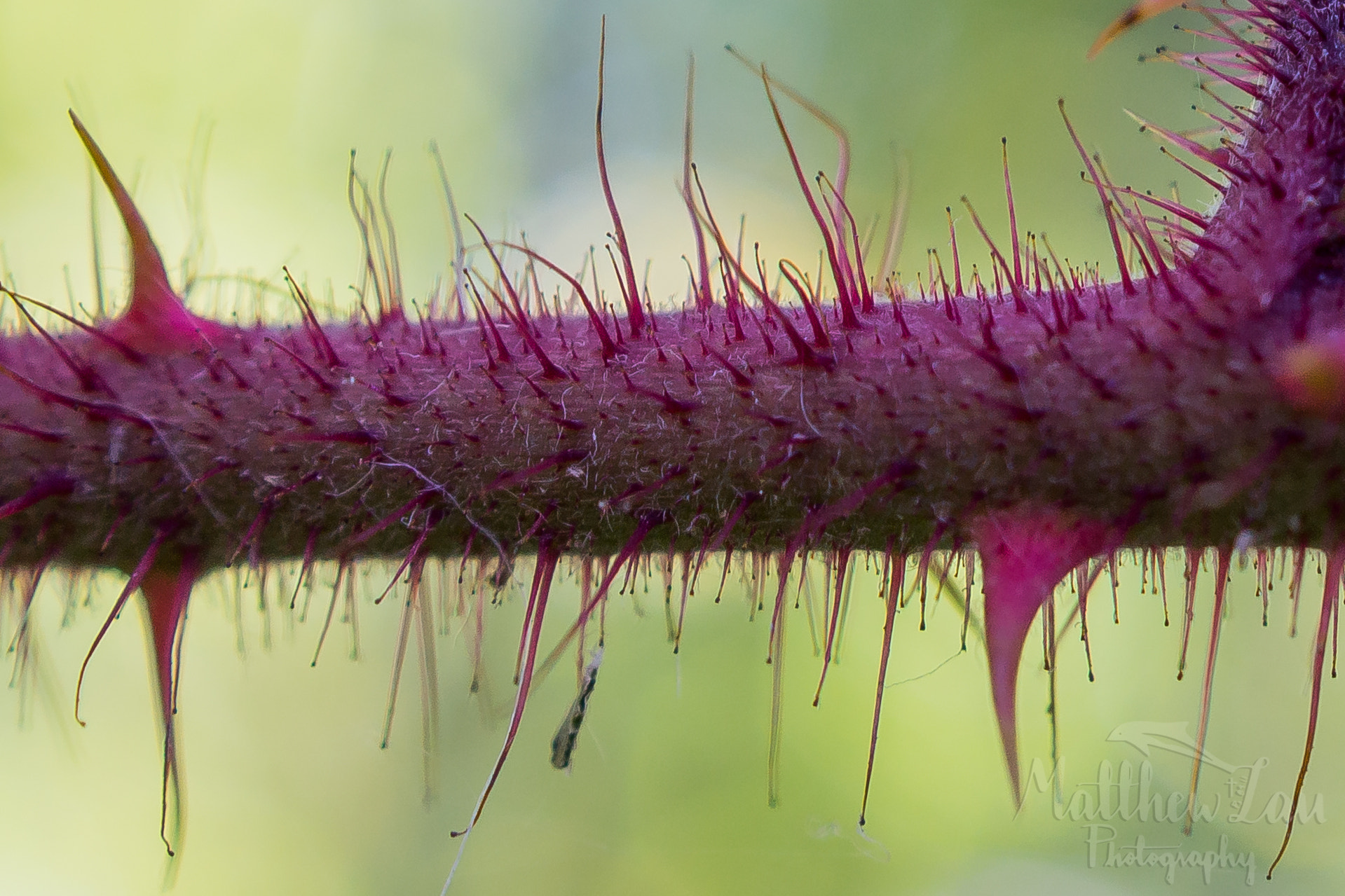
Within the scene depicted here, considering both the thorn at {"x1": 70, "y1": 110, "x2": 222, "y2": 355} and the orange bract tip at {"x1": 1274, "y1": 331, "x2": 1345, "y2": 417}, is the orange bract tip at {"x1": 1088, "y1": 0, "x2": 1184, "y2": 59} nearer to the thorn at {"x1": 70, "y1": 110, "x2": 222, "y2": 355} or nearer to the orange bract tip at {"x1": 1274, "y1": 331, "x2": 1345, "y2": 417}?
the orange bract tip at {"x1": 1274, "y1": 331, "x2": 1345, "y2": 417}

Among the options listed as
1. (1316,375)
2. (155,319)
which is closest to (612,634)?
(155,319)

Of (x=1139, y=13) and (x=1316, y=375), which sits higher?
(x=1139, y=13)

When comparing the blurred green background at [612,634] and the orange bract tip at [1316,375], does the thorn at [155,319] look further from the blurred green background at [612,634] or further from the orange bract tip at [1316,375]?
the orange bract tip at [1316,375]

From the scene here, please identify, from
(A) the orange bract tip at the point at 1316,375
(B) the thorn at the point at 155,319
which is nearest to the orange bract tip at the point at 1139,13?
(A) the orange bract tip at the point at 1316,375

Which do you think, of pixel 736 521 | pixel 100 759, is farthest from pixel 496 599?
pixel 100 759

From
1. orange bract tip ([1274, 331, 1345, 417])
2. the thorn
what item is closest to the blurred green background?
the thorn

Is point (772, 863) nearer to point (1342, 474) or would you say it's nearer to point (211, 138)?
point (1342, 474)

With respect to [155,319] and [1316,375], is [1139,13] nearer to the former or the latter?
[1316,375]

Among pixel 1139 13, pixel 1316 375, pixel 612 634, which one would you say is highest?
pixel 1139 13
